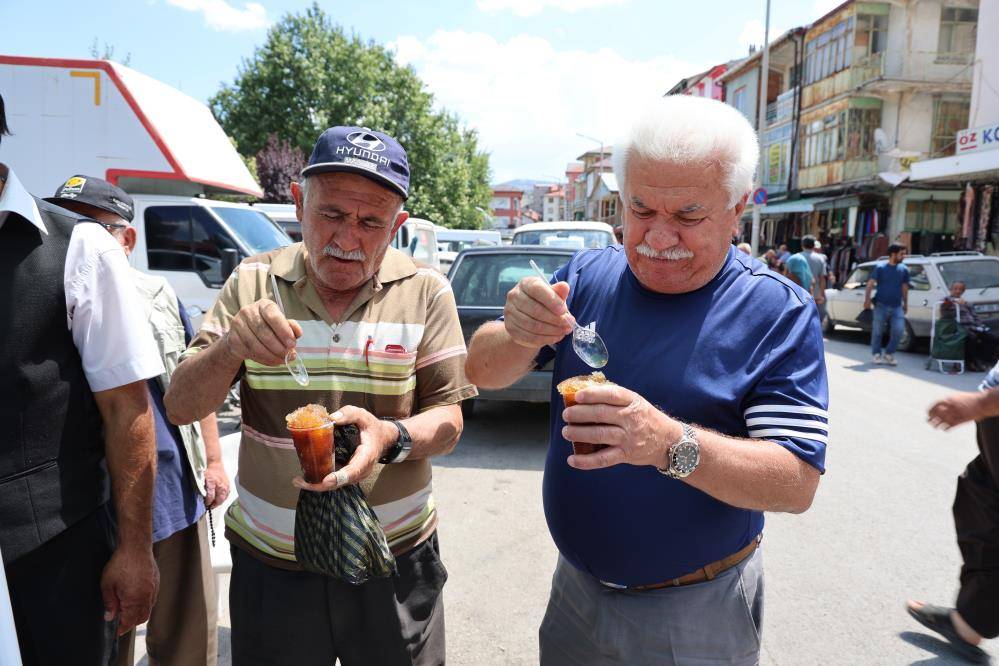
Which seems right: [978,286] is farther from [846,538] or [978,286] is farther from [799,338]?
[799,338]

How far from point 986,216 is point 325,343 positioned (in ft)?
67.5

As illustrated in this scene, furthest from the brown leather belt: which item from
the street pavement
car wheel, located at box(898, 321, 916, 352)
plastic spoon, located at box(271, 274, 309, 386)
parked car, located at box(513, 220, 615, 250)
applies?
car wheel, located at box(898, 321, 916, 352)

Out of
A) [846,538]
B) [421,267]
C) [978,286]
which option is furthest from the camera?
[978,286]

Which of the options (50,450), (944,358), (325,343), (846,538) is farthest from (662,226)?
(944,358)

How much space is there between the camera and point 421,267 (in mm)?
2180

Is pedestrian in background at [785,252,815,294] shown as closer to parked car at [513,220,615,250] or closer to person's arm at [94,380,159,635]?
parked car at [513,220,615,250]

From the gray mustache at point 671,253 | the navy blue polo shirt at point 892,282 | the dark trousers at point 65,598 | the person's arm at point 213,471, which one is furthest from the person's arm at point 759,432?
the navy blue polo shirt at point 892,282

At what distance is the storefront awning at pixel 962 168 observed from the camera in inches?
577

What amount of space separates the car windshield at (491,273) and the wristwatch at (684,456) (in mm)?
5373

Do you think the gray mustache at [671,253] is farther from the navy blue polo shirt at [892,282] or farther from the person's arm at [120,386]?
the navy blue polo shirt at [892,282]

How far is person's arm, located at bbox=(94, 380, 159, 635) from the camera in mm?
1823

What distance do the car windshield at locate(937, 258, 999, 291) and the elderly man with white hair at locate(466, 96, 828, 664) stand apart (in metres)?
11.9

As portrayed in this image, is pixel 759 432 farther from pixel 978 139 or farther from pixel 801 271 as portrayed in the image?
pixel 978 139

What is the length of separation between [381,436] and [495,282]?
536cm
